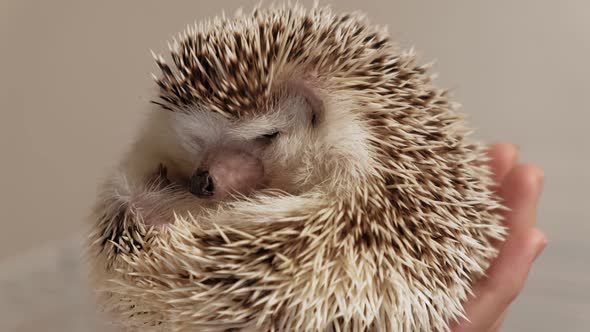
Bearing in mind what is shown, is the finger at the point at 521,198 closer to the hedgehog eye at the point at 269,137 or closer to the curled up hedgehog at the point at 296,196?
the curled up hedgehog at the point at 296,196

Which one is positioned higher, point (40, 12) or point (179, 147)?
point (40, 12)

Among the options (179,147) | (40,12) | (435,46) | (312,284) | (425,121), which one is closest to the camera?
(312,284)

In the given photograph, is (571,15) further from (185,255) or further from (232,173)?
(185,255)

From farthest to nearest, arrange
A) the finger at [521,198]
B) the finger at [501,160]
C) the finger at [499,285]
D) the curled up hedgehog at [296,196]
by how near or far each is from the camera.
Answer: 1. the finger at [501,160]
2. the finger at [521,198]
3. the finger at [499,285]
4. the curled up hedgehog at [296,196]

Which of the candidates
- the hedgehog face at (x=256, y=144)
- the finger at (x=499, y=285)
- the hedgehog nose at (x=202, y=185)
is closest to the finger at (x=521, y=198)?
the finger at (x=499, y=285)

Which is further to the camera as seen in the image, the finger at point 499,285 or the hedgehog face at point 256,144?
the finger at point 499,285

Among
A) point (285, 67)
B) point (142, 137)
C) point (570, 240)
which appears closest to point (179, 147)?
point (142, 137)

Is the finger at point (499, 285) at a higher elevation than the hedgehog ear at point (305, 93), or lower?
lower
